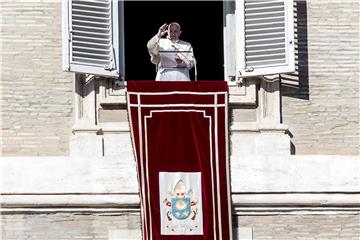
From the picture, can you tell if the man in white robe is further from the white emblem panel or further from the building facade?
the white emblem panel

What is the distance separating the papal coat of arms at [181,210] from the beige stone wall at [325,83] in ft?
4.23

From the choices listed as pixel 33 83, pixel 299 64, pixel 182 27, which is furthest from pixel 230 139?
pixel 182 27

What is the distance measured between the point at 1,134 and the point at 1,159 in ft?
1.04

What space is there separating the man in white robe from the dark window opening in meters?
1.44

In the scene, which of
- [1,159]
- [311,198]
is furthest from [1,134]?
[311,198]

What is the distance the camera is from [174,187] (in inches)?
786

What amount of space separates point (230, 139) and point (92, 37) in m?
1.72

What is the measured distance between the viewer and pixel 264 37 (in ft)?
67.5

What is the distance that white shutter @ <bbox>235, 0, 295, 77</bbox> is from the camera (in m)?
20.4

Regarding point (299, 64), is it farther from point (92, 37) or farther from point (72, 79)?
point (72, 79)

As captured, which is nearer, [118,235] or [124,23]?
[118,235]

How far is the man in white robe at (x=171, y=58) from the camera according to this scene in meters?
20.5

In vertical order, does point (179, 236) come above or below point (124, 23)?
below

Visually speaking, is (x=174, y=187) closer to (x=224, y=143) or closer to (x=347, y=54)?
(x=224, y=143)
